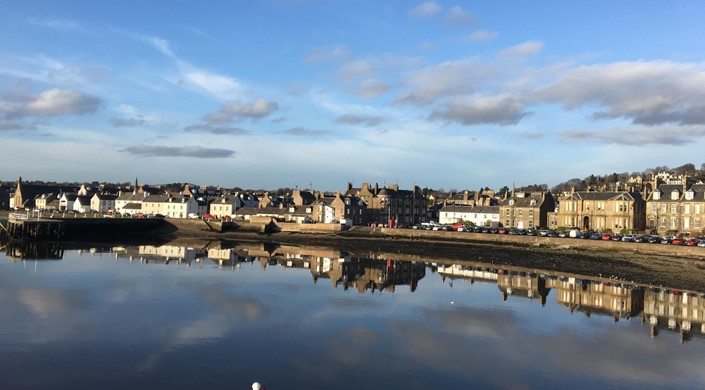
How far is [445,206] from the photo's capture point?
97.2 meters

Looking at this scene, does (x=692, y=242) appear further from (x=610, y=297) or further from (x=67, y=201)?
(x=67, y=201)

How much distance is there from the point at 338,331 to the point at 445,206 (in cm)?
7719

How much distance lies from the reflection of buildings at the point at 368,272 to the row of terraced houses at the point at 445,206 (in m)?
28.1

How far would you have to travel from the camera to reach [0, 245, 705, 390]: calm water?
1633cm

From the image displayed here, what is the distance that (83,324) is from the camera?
21.8 metres

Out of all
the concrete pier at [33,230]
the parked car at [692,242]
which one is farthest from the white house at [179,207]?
the parked car at [692,242]

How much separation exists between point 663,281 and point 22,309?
33474 millimetres

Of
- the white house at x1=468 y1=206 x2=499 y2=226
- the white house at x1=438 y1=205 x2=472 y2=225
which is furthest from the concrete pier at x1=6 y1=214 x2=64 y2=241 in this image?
the white house at x1=468 y1=206 x2=499 y2=226

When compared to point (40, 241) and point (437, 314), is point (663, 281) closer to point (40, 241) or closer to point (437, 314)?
point (437, 314)

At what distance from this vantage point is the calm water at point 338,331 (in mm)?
16328

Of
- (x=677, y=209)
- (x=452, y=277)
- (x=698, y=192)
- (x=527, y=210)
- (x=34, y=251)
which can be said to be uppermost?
(x=698, y=192)

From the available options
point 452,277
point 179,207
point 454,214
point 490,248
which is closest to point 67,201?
point 179,207

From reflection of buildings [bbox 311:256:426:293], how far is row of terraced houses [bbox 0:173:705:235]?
28143 mm

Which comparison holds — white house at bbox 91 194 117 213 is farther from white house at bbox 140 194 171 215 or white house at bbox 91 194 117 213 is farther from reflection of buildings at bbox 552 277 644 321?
reflection of buildings at bbox 552 277 644 321
